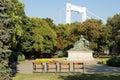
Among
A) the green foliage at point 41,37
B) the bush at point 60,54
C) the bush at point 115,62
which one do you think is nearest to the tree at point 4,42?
the bush at point 115,62

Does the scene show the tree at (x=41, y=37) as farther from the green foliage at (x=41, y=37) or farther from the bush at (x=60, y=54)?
the bush at (x=60, y=54)

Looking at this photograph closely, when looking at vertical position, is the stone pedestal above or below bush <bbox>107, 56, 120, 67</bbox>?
above

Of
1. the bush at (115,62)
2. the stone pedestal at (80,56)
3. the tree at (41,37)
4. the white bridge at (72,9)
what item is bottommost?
the bush at (115,62)

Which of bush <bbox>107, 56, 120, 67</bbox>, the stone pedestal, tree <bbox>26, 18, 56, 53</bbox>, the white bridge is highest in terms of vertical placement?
the white bridge

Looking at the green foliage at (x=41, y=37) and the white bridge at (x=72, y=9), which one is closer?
the green foliage at (x=41, y=37)

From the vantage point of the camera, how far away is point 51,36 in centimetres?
6297

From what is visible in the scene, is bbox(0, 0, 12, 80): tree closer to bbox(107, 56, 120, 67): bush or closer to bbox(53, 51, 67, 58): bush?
bbox(107, 56, 120, 67): bush

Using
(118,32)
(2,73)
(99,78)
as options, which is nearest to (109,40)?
(118,32)

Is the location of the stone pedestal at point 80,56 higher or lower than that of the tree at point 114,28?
lower

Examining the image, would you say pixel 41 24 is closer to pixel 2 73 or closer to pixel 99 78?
pixel 99 78

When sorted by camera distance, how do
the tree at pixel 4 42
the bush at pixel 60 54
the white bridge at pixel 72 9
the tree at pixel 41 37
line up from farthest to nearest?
the white bridge at pixel 72 9, the bush at pixel 60 54, the tree at pixel 41 37, the tree at pixel 4 42

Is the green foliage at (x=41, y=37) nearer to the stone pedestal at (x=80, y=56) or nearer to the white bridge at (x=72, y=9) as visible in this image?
the stone pedestal at (x=80, y=56)

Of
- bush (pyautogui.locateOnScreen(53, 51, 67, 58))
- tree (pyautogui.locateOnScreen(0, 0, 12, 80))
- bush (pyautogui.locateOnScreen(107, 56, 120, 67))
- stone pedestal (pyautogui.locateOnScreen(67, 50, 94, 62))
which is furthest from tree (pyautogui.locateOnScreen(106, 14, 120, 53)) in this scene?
tree (pyautogui.locateOnScreen(0, 0, 12, 80))

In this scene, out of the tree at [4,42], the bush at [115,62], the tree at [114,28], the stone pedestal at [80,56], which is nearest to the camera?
the tree at [4,42]
